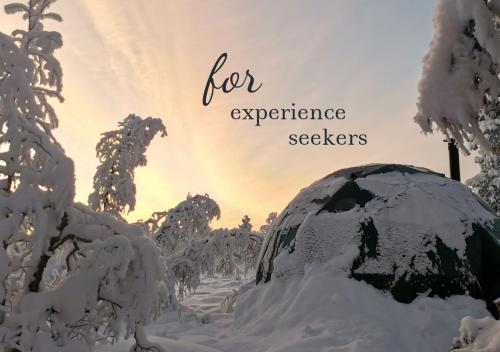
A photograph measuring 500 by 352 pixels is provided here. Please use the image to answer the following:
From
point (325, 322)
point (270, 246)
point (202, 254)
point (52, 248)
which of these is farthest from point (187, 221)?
point (52, 248)

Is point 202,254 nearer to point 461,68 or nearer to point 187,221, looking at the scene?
point 187,221

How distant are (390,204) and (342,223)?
0.88 metres

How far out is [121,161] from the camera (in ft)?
36.9

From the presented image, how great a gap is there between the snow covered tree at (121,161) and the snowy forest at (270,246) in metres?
0.04

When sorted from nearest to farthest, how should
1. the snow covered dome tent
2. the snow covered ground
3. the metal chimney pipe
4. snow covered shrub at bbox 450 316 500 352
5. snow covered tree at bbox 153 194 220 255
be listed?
snow covered shrub at bbox 450 316 500 352
the snow covered ground
the snow covered dome tent
snow covered tree at bbox 153 194 220 255
the metal chimney pipe

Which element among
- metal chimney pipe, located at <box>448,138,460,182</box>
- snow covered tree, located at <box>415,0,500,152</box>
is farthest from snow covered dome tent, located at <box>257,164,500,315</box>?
snow covered tree, located at <box>415,0,500,152</box>

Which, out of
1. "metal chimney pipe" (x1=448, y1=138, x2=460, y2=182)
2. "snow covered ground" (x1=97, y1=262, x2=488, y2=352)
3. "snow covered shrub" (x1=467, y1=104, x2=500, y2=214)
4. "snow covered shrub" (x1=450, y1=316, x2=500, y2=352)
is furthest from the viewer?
"snow covered shrub" (x1=467, y1=104, x2=500, y2=214)

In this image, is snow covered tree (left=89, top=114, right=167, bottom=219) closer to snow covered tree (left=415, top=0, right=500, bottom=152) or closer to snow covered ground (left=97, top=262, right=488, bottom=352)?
snow covered ground (left=97, top=262, right=488, bottom=352)

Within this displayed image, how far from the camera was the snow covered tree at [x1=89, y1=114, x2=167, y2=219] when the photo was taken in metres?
11.2

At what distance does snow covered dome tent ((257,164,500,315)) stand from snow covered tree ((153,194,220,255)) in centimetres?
240

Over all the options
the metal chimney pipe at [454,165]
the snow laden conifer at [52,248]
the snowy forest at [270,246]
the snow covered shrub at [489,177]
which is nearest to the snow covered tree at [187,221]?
the snowy forest at [270,246]

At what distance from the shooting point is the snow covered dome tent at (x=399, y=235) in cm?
669

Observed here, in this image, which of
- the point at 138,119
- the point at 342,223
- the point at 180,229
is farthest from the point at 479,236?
the point at 138,119

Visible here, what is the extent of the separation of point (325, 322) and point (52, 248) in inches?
159
